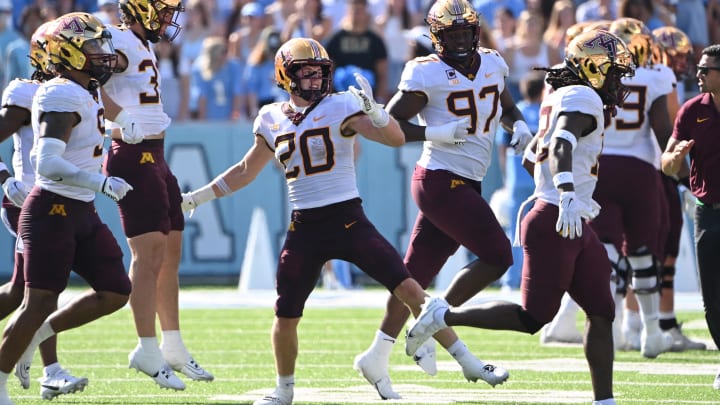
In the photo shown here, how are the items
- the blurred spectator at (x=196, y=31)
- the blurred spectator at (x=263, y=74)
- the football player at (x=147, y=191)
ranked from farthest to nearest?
1. the blurred spectator at (x=196, y=31)
2. the blurred spectator at (x=263, y=74)
3. the football player at (x=147, y=191)

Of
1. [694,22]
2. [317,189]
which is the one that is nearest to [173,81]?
[694,22]

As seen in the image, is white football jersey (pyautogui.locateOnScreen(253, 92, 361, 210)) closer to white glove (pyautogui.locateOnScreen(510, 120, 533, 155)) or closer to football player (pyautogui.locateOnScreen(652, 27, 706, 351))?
white glove (pyautogui.locateOnScreen(510, 120, 533, 155))

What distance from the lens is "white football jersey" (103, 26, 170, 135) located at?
795 centimetres

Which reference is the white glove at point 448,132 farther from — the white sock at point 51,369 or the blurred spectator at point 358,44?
the blurred spectator at point 358,44

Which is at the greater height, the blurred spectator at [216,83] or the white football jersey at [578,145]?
the white football jersey at [578,145]

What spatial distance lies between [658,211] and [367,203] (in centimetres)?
525

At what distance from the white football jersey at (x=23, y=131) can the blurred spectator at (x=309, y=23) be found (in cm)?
702

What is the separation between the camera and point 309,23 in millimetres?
14852

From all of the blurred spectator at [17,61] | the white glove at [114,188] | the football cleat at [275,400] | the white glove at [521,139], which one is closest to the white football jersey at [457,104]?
the white glove at [521,139]

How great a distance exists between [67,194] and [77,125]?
32 centimetres

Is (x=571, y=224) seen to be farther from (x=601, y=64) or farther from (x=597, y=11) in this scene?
(x=597, y=11)

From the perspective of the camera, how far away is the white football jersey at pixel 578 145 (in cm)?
651

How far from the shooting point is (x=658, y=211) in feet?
29.7

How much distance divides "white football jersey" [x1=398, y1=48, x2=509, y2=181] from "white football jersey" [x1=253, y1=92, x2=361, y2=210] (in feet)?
2.78
